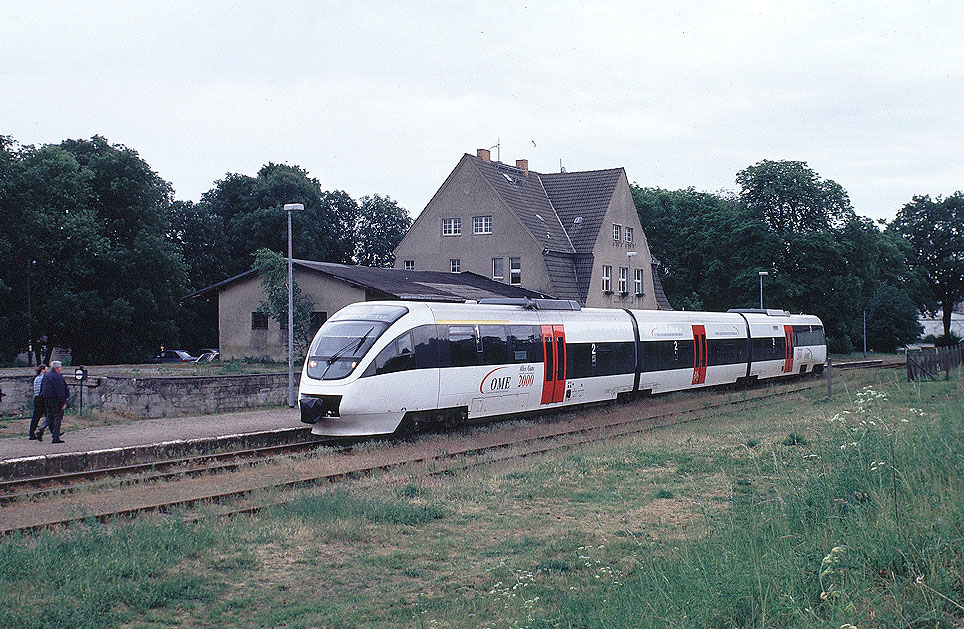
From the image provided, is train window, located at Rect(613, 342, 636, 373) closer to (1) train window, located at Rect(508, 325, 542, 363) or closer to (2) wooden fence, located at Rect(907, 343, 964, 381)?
(1) train window, located at Rect(508, 325, 542, 363)

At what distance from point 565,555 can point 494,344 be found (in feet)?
37.1

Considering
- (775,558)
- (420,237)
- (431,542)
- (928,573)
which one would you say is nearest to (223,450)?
(431,542)

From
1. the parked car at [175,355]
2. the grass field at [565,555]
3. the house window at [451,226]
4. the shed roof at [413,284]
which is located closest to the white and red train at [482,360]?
the grass field at [565,555]

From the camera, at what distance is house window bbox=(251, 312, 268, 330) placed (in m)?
38.0

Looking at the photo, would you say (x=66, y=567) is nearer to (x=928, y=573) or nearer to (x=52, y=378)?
(x=928, y=573)

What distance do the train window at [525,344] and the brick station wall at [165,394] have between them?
8.97m

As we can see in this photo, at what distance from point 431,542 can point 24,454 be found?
1064 cm

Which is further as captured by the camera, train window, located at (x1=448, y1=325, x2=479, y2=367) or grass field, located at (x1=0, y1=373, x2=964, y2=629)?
train window, located at (x1=448, y1=325, x2=479, y2=367)

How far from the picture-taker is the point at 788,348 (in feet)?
122

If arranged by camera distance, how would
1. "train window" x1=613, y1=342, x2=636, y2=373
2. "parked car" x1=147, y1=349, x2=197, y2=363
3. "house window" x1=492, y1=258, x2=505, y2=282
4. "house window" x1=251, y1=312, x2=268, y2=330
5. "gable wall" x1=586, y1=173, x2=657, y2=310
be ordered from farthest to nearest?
"parked car" x1=147, y1=349, x2=197, y2=363
"gable wall" x1=586, y1=173, x2=657, y2=310
"house window" x1=492, y1=258, x2=505, y2=282
"house window" x1=251, y1=312, x2=268, y2=330
"train window" x1=613, y1=342, x2=636, y2=373

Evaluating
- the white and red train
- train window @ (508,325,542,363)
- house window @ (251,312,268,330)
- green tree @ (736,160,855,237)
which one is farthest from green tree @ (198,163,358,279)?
train window @ (508,325,542,363)

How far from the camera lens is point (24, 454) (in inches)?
651

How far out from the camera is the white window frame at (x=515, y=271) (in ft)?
155

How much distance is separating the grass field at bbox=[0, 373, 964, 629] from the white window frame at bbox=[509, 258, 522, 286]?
34486mm
